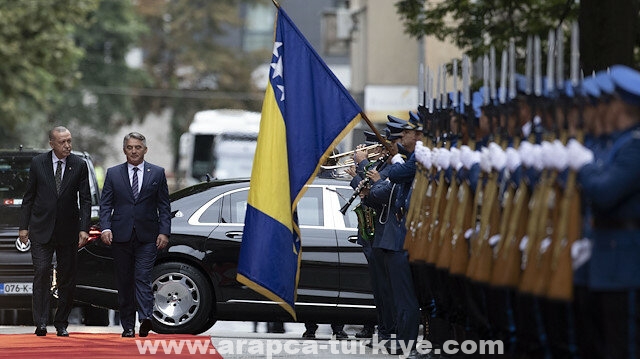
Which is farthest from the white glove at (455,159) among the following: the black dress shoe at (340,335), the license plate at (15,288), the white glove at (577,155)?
the license plate at (15,288)

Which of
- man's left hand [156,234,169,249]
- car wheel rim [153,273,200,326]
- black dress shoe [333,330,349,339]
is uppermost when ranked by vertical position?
man's left hand [156,234,169,249]

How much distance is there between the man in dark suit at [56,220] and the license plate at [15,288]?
5.85 ft

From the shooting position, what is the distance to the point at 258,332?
52.6 feet

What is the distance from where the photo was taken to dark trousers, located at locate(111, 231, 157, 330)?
13.3 m

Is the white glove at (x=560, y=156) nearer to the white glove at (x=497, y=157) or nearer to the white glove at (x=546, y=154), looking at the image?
the white glove at (x=546, y=154)

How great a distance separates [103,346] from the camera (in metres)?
12.6

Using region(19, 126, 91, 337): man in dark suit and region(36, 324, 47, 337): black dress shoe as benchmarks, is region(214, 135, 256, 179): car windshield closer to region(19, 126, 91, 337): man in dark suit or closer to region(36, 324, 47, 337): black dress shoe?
region(19, 126, 91, 337): man in dark suit

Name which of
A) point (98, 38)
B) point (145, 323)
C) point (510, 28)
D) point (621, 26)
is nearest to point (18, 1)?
point (510, 28)

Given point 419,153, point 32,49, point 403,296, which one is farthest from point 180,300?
point 32,49

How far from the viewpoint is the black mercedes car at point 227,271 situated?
14.2 m

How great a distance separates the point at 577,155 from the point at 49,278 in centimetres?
705

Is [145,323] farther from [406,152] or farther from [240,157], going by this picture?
[240,157]

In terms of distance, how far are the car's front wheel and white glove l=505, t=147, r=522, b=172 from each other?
6.02 metres

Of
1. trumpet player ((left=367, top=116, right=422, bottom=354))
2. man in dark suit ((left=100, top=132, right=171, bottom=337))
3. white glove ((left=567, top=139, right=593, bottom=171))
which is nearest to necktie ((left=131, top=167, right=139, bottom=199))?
man in dark suit ((left=100, top=132, right=171, bottom=337))
